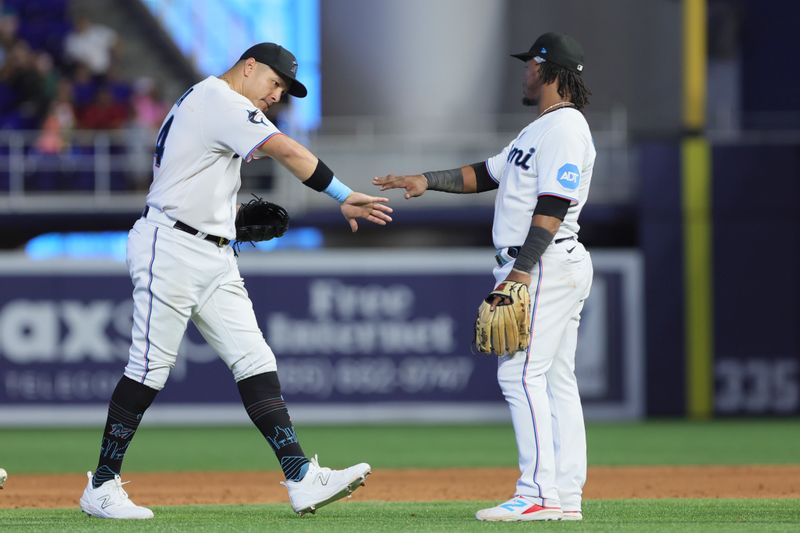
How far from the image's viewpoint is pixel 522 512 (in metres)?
5.18

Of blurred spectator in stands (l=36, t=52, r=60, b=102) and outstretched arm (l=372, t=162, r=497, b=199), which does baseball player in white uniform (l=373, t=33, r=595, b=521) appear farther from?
blurred spectator in stands (l=36, t=52, r=60, b=102)

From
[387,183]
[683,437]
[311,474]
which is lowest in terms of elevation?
[683,437]

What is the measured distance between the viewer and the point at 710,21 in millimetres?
19234

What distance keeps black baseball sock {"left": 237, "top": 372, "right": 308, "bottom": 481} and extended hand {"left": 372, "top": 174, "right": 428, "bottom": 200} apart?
0.95 meters

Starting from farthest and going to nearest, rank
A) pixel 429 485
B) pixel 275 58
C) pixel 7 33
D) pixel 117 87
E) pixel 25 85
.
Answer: pixel 7 33 < pixel 117 87 < pixel 25 85 < pixel 429 485 < pixel 275 58

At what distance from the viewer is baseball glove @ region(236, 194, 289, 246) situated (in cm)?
605

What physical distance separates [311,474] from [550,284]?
1.25 m

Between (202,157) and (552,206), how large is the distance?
1.45 m

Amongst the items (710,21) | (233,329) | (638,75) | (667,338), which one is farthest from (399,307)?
(233,329)

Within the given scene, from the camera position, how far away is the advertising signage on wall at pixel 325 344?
1415 cm

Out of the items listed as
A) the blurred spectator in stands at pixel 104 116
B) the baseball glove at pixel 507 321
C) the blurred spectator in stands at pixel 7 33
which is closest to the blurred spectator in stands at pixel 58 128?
the blurred spectator in stands at pixel 104 116

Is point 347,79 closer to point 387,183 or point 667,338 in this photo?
point 667,338

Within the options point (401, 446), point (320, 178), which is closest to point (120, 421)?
point (320, 178)

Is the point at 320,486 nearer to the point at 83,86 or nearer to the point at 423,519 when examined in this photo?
the point at 423,519
